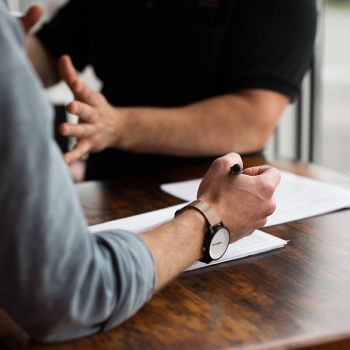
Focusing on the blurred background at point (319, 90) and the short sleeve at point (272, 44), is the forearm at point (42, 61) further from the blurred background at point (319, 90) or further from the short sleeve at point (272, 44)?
the short sleeve at point (272, 44)

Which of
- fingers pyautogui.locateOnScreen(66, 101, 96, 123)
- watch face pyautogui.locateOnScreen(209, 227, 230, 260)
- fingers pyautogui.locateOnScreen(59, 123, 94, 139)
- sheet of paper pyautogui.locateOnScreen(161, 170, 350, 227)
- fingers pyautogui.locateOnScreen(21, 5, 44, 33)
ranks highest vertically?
fingers pyautogui.locateOnScreen(21, 5, 44, 33)

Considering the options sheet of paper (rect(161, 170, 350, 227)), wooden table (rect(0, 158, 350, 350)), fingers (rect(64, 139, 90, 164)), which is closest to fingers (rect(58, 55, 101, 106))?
fingers (rect(64, 139, 90, 164))

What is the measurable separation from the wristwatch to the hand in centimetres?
2

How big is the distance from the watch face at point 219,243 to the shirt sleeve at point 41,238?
0.49ft

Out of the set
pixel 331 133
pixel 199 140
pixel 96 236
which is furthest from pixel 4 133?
pixel 331 133

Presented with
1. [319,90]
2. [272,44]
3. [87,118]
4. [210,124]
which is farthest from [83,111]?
[319,90]

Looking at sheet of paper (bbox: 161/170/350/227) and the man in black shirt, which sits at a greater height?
the man in black shirt

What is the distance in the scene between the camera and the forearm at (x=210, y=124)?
1.16 metres

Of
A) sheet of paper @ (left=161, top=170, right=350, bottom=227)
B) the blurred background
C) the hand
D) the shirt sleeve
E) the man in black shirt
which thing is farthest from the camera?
the blurred background

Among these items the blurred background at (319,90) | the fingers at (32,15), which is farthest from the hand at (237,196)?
the blurred background at (319,90)

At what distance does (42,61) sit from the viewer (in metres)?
1.52

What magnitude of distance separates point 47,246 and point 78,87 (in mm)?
680

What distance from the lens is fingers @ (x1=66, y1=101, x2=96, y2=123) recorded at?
0.91 meters

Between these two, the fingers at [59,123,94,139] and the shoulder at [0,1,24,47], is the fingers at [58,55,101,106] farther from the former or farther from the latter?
the shoulder at [0,1,24,47]
